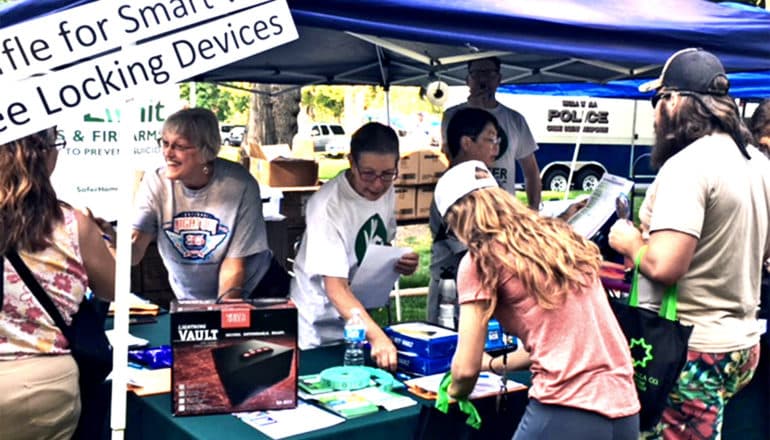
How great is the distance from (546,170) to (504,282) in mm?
14862

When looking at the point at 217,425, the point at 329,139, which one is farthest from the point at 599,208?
the point at 329,139

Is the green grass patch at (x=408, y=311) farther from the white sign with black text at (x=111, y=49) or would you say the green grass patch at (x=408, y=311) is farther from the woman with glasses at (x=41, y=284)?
the white sign with black text at (x=111, y=49)

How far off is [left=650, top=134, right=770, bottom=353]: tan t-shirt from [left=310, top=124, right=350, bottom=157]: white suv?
17872mm

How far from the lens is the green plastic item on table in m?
2.20

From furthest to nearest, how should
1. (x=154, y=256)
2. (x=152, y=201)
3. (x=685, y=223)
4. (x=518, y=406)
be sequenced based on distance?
(x=154, y=256)
(x=152, y=201)
(x=518, y=406)
(x=685, y=223)

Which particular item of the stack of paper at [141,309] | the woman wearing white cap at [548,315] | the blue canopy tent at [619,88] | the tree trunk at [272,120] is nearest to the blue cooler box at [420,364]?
the woman wearing white cap at [548,315]

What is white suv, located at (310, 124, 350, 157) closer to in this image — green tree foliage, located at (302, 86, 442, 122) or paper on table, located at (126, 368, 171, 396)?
green tree foliage, located at (302, 86, 442, 122)

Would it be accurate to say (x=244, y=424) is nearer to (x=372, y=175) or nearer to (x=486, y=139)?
(x=372, y=175)

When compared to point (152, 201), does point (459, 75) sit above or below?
above

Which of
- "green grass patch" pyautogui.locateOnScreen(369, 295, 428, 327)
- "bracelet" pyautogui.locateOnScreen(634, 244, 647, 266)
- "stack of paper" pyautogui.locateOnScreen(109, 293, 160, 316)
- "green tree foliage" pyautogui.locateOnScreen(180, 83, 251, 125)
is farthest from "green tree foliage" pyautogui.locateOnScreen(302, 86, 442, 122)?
"bracelet" pyautogui.locateOnScreen(634, 244, 647, 266)

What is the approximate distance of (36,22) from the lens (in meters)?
1.86

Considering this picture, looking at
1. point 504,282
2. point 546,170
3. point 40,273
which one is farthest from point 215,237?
point 546,170

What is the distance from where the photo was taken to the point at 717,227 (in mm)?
2340

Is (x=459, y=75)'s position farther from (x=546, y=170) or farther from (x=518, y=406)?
(x=546, y=170)
